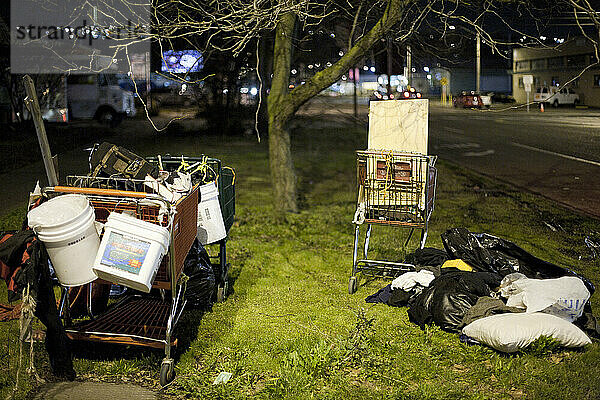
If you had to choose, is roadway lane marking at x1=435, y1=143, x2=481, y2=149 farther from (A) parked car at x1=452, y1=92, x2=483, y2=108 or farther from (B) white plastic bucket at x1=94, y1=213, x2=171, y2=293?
(A) parked car at x1=452, y1=92, x2=483, y2=108

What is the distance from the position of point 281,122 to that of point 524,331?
5.69 m

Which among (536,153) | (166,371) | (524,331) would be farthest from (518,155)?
(166,371)

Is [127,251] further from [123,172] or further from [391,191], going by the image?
[391,191]

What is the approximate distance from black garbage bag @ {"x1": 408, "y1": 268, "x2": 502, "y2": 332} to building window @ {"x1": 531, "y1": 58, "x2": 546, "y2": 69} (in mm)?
61136

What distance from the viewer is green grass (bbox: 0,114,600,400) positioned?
4461 millimetres

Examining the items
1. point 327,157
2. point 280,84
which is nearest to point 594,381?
point 280,84

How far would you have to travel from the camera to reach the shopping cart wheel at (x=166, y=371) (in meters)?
4.45

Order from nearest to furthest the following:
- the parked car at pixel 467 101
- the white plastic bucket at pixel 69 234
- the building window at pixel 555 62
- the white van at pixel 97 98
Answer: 1. the white plastic bucket at pixel 69 234
2. the white van at pixel 97 98
3. the parked car at pixel 467 101
4. the building window at pixel 555 62

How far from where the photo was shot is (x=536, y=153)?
62.7ft

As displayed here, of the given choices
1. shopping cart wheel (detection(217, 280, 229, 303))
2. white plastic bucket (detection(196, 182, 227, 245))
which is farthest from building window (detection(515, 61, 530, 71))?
white plastic bucket (detection(196, 182, 227, 245))

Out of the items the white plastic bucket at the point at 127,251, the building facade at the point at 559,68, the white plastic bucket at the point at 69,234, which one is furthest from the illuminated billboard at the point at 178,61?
the building facade at the point at 559,68

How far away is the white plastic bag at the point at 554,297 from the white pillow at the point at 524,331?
0.14 metres

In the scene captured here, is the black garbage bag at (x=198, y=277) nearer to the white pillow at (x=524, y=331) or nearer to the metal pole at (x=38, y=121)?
the metal pole at (x=38, y=121)

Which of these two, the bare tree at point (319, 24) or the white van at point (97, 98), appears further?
the white van at point (97, 98)
